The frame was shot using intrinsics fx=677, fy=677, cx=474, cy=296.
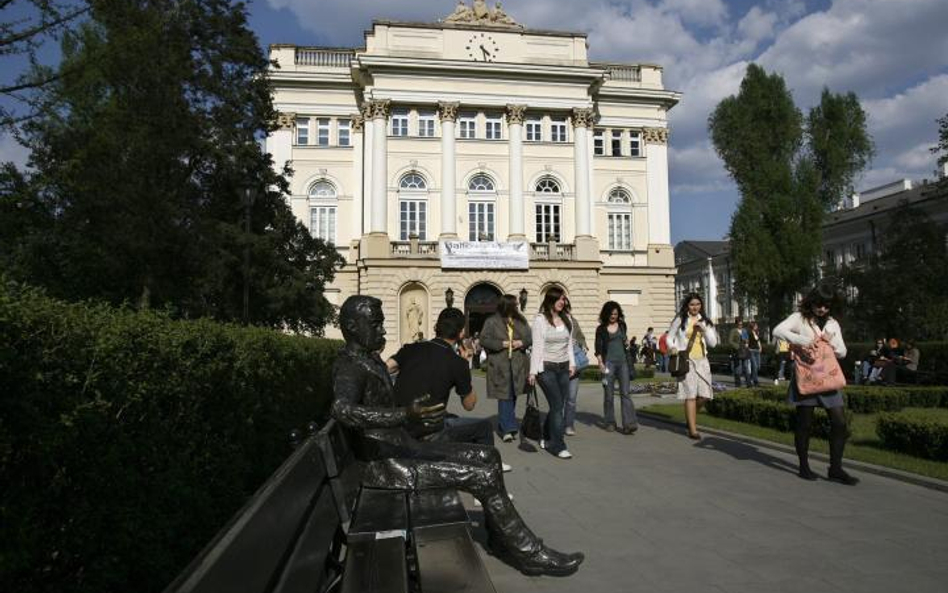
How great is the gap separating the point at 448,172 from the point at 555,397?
104 ft

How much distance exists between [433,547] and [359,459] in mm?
971

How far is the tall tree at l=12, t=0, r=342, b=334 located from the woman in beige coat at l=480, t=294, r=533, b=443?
8.39 m

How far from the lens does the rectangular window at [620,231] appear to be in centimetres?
4312

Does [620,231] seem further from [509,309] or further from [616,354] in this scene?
[509,309]

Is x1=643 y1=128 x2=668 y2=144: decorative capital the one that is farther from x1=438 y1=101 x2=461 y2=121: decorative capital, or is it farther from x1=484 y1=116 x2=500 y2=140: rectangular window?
x1=438 y1=101 x2=461 y2=121: decorative capital

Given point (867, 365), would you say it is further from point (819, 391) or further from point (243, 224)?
point (243, 224)

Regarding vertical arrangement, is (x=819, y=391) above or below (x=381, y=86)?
below

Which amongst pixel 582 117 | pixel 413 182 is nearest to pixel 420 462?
pixel 413 182

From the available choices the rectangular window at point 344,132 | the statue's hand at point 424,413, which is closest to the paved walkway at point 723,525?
the statue's hand at point 424,413

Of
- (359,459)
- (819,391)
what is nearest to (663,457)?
(819,391)

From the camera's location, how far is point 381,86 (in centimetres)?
3938

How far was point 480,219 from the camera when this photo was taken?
1604 inches

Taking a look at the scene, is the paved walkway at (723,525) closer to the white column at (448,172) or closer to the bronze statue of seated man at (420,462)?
the bronze statue of seated man at (420,462)

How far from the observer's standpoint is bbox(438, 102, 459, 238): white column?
129 ft
